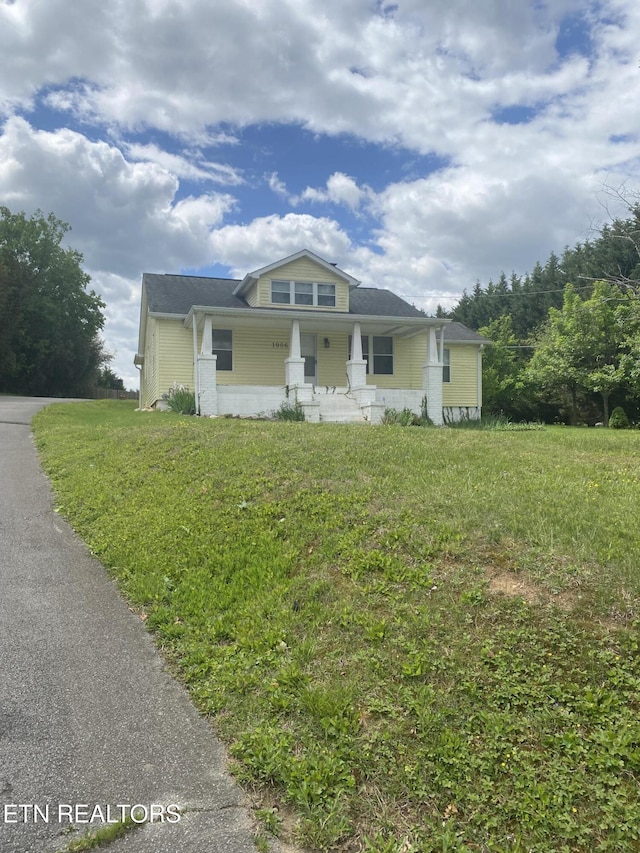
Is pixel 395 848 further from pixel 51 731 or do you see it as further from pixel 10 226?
pixel 10 226

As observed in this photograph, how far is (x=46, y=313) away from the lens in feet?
132

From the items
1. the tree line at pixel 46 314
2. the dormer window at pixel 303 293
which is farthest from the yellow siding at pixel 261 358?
the tree line at pixel 46 314

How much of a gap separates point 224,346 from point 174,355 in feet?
5.17

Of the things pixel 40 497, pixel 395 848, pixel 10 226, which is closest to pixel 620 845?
pixel 395 848

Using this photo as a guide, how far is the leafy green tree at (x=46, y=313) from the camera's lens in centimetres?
3809

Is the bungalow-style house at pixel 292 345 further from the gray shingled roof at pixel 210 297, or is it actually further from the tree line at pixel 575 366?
the tree line at pixel 575 366

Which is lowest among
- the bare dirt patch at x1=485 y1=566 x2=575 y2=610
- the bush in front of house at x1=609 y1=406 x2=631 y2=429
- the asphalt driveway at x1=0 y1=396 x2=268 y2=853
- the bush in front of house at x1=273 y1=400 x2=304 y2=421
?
the asphalt driveway at x1=0 y1=396 x2=268 y2=853

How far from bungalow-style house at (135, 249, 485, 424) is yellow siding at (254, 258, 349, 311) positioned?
0.03 meters

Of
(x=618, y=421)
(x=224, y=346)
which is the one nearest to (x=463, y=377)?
(x=618, y=421)

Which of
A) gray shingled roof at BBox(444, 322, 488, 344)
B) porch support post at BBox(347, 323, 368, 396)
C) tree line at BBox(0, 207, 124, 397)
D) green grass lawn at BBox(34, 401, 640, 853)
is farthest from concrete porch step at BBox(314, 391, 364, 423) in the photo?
tree line at BBox(0, 207, 124, 397)

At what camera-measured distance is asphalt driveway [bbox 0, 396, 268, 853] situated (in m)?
2.38

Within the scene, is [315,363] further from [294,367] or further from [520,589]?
[520,589]

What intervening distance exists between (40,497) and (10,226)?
4039 cm

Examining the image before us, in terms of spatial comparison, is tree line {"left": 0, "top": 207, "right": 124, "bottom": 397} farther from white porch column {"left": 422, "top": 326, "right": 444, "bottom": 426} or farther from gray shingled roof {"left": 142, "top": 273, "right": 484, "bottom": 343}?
Answer: white porch column {"left": 422, "top": 326, "right": 444, "bottom": 426}
